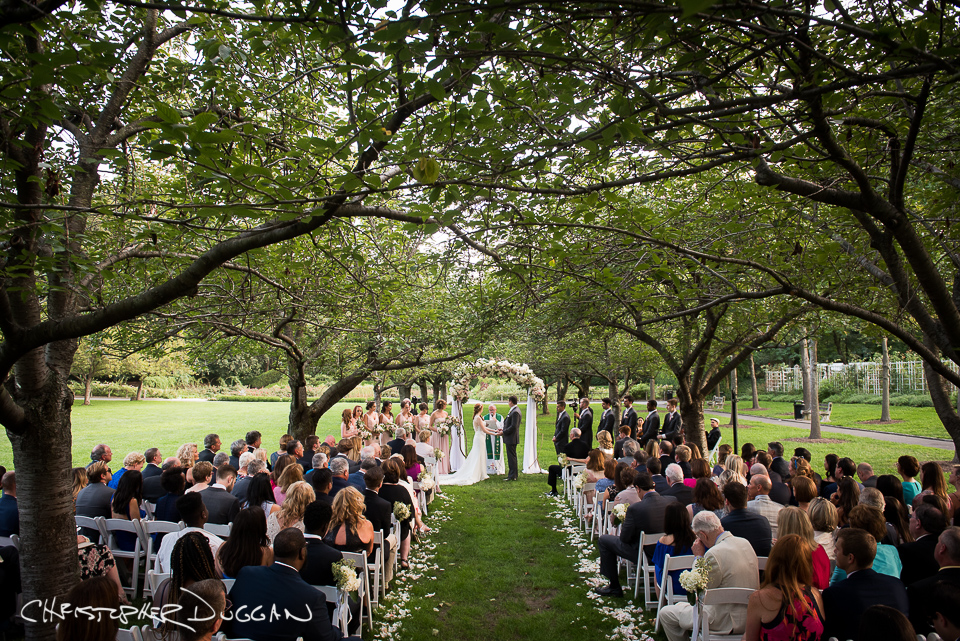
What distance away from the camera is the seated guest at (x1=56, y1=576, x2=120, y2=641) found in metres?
2.84

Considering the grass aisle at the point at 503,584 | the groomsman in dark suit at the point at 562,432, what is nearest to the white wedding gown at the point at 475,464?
the groomsman in dark suit at the point at 562,432

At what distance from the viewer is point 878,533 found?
15.3ft

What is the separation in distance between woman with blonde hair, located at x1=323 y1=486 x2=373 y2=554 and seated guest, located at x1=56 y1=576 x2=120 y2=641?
2967 mm

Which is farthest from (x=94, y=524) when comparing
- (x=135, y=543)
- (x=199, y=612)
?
(x=199, y=612)

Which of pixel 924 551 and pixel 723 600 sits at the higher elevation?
pixel 924 551

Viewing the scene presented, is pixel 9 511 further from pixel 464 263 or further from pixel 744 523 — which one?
pixel 744 523

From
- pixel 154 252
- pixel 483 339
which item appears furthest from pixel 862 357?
pixel 154 252

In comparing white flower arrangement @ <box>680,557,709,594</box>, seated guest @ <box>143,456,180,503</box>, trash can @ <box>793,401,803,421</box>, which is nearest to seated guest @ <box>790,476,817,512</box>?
white flower arrangement @ <box>680,557,709,594</box>

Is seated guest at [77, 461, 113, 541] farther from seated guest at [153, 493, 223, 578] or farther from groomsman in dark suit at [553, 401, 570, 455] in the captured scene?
groomsman in dark suit at [553, 401, 570, 455]

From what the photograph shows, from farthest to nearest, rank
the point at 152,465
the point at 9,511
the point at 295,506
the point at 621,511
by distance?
the point at 152,465
the point at 621,511
the point at 9,511
the point at 295,506

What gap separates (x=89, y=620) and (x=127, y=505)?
14.2 feet

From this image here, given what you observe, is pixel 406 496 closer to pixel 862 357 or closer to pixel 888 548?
pixel 888 548

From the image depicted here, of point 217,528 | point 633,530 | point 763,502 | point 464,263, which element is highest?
point 464,263

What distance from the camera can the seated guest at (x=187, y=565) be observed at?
11.7 feet
